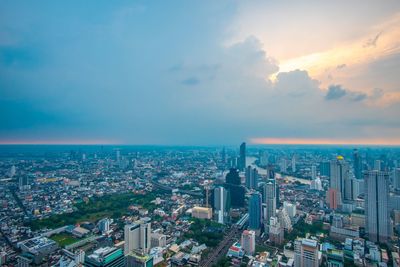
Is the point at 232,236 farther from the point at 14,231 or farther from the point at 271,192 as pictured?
the point at 14,231

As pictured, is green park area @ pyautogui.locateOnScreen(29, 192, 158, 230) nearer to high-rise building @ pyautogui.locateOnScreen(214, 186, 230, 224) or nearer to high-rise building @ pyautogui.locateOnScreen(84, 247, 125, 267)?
high-rise building @ pyautogui.locateOnScreen(214, 186, 230, 224)

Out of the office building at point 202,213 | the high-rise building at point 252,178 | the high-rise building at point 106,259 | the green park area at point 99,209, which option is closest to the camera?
the high-rise building at point 106,259

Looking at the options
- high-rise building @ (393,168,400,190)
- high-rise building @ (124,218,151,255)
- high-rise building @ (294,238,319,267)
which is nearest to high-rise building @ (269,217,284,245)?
high-rise building @ (294,238,319,267)

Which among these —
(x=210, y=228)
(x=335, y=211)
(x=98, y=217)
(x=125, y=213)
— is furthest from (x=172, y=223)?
(x=335, y=211)

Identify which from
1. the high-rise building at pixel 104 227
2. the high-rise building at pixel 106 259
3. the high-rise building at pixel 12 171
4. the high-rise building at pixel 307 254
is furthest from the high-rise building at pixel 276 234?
the high-rise building at pixel 12 171

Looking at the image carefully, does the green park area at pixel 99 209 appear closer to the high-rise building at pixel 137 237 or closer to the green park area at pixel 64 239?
the green park area at pixel 64 239
